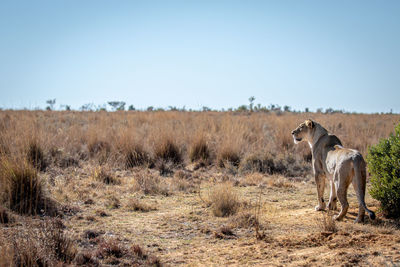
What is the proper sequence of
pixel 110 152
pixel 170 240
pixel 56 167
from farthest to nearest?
1. pixel 110 152
2. pixel 56 167
3. pixel 170 240

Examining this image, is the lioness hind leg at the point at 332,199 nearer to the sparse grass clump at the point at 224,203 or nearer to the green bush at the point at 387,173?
the green bush at the point at 387,173

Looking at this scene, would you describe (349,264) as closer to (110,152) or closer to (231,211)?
(231,211)

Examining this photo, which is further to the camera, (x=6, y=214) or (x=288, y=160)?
(x=288, y=160)

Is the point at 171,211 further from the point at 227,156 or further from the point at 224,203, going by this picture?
the point at 227,156

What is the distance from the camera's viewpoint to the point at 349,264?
15.1 ft

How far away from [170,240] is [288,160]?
768cm

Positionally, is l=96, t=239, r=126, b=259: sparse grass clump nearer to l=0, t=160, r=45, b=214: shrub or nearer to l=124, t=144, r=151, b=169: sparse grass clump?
l=0, t=160, r=45, b=214: shrub

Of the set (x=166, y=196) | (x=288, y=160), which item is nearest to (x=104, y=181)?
(x=166, y=196)

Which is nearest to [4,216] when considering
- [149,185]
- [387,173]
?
[149,185]

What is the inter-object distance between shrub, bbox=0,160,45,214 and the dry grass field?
0.06ft

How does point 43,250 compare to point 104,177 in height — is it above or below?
below

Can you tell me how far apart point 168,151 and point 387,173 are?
25.4 feet

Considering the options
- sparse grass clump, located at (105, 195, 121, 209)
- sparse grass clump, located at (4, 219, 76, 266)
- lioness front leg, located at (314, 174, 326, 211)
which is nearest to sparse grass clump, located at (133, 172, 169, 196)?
sparse grass clump, located at (105, 195, 121, 209)

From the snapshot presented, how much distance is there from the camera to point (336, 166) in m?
6.30
